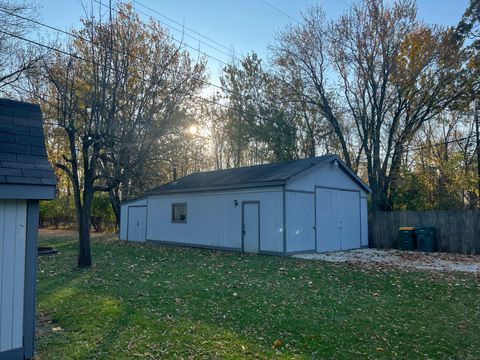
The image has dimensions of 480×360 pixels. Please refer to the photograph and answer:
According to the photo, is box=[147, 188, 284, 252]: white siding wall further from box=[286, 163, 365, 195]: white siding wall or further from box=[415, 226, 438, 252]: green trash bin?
box=[415, 226, 438, 252]: green trash bin

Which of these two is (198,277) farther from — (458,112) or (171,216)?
(458,112)

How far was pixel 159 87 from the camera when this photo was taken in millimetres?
18422

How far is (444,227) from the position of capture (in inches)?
625

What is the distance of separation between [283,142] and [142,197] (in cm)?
1120

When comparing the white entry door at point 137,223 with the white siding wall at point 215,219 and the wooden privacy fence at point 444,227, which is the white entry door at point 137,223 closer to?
the white siding wall at point 215,219

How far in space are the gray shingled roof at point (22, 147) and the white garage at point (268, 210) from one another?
9.31 m

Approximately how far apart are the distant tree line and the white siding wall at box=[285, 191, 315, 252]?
5.34 meters

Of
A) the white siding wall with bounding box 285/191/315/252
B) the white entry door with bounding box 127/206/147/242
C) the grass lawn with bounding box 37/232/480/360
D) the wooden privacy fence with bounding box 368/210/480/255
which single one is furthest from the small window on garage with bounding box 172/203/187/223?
the wooden privacy fence with bounding box 368/210/480/255

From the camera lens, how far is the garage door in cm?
1520

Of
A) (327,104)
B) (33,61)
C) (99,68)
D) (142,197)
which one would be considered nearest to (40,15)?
(33,61)

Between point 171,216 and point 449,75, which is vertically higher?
point 449,75

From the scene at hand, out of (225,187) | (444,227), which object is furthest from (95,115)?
(444,227)

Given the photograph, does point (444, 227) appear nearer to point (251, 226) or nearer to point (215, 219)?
point (251, 226)

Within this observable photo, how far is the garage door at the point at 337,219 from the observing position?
15.2 meters
